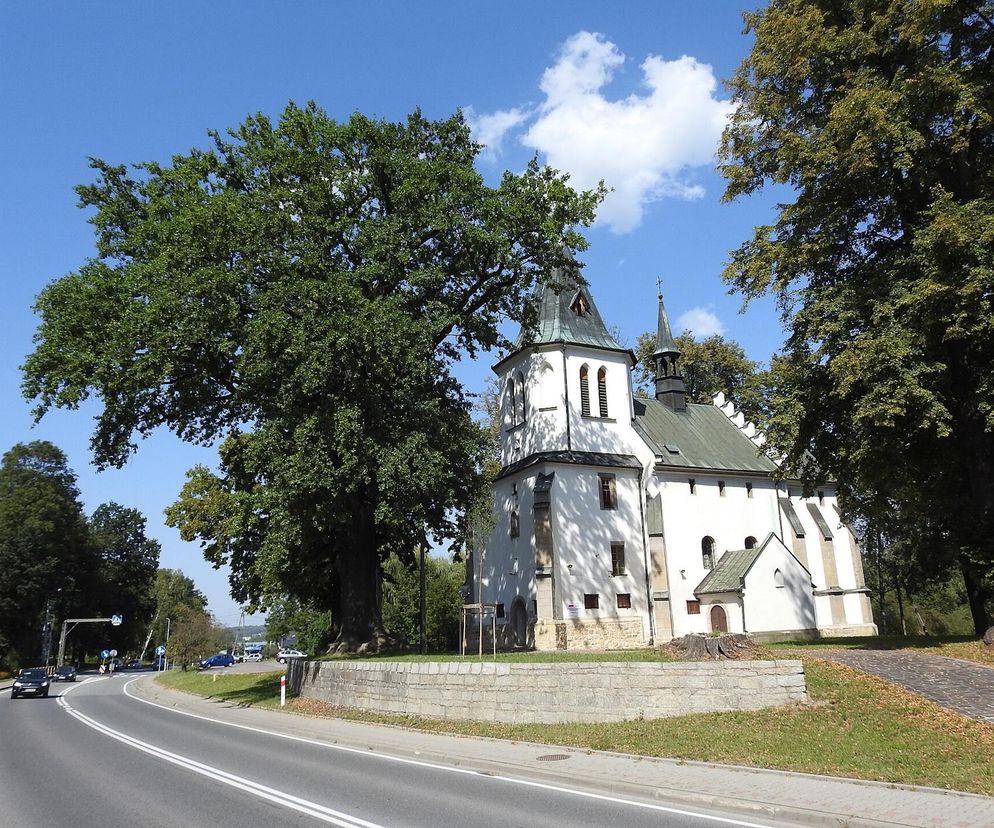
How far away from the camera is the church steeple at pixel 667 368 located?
4528 cm

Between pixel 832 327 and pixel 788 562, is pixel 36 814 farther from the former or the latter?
pixel 788 562

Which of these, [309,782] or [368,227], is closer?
[309,782]

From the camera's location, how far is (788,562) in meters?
35.6

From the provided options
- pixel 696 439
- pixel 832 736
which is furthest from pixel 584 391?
pixel 832 736

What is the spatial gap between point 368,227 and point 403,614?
124 feet

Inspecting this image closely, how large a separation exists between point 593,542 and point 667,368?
15.7m

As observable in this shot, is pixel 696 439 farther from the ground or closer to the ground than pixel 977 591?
farther from the ground

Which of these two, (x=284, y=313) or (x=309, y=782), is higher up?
(x=284, y=313)

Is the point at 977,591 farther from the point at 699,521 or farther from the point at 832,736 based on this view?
the point at 832,736

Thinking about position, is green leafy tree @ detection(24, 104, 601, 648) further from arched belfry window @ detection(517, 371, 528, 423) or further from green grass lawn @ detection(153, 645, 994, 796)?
arched belfry window @ detection(517, 371, 528, 423)

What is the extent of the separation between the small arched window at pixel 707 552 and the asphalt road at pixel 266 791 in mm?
25894

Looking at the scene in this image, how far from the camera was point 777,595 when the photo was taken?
34719 mm

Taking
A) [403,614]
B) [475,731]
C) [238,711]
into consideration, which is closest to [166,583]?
[403,614]

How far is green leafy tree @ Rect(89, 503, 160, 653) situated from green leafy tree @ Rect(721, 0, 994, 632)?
7979 centimetres
